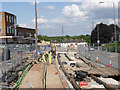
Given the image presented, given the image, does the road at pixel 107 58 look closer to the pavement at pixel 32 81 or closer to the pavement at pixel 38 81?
the pavement at pixel 38 81

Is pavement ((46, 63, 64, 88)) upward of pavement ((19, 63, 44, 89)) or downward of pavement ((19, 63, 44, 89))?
downward

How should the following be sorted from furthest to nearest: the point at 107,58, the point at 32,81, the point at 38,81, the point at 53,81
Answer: the point at 107,58, the point at 53,81, the point at 38,81, the point at 32,81

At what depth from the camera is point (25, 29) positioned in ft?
190

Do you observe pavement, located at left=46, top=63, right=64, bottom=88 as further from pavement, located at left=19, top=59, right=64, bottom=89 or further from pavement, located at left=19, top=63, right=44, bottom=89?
pavement, located at left=19, top=63, right=44, bottom=89

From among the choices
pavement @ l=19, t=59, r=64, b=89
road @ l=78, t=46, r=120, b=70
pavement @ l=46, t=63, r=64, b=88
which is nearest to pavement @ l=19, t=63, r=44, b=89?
pavement @ l=19, t=59, r=64, b=89

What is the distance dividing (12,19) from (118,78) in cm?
3511

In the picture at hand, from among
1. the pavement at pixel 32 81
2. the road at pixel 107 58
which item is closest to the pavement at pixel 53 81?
the pavement at pixel 32 81

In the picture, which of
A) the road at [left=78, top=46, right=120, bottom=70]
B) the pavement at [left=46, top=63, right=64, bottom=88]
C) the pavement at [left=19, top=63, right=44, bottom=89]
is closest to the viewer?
the pavement at [left=19, top=63, right=44, bottom=89]

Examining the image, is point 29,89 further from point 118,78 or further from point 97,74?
point 118,78

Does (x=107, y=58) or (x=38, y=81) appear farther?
(x=107, y=58)

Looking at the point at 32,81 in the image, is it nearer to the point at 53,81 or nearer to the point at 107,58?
the point at 53,81

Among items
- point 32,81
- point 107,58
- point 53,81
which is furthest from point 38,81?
point 107,58

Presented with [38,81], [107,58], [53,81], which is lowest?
[53,81]

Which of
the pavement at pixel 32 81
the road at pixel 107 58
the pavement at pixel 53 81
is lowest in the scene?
the pavement at pixel 53 81
